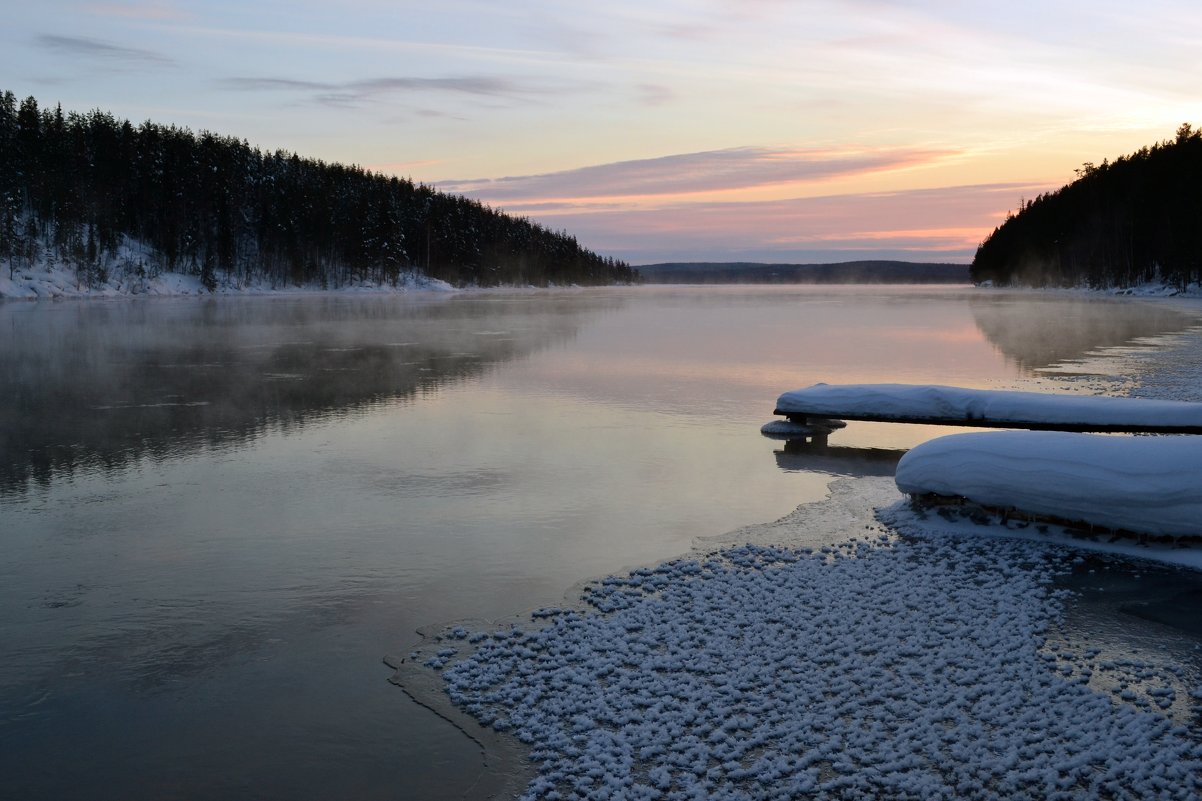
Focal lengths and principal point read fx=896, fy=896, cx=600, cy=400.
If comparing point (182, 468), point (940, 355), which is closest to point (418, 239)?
point (940, 355)

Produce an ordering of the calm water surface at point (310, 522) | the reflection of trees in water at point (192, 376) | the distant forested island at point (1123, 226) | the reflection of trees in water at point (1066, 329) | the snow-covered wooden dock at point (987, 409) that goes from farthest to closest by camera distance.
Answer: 1. the distant forested island at point (1123, 226)
2. the reflection of trees in water at point (1066, 329)
3. the reflection of trees in water at point (192, 376)
4. the snow-covered wooden dock at point (987, 409)
5. the calm water surface at point (310, 522)

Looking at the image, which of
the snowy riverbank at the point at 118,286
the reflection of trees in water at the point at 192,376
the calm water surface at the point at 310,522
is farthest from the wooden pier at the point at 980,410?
the snowy riverbank at the point at 118,286

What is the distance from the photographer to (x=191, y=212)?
102 meters

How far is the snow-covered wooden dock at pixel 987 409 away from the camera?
1386cm

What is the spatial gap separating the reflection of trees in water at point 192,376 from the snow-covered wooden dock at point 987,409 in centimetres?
926

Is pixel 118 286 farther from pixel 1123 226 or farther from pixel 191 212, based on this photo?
pixel 1123 226

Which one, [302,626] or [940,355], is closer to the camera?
[302,626]

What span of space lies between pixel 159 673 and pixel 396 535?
11.7ft

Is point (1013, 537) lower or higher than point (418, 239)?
lower

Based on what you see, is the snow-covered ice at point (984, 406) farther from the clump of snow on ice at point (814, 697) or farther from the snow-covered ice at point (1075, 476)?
the clump of snow on ice at point (814, 697)

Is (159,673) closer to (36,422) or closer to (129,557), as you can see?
(129,557)

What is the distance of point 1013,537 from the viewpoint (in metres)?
10.0

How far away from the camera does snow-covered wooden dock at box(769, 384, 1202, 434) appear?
13.9m

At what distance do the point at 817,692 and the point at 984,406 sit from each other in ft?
33.8
